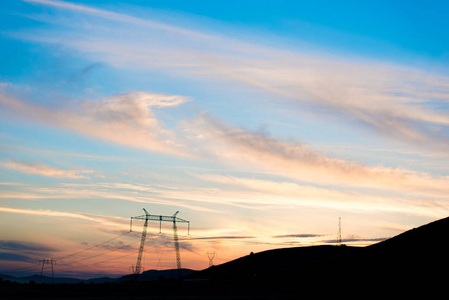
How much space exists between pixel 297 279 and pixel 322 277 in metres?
13.5

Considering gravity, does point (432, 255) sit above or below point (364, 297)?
above

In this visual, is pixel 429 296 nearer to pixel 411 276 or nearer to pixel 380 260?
pixel 411 276

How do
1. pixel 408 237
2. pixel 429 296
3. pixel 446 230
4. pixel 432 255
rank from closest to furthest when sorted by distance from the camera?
pixel 429 296 → pixel 432 255 → pixel 446 230 → pixel 408 237

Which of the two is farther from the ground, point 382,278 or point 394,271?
point 394,271

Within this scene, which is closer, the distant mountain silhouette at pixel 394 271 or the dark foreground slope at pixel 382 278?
the dark foreground slope at pixel 382 278

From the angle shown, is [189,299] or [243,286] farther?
[243,286]

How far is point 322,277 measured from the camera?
4756 inches

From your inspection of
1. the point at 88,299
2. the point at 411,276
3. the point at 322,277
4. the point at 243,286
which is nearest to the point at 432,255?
the point at 411,276

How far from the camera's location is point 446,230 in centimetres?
10569

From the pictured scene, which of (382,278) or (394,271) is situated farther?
(394,271)

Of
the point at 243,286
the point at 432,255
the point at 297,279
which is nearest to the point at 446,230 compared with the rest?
the point at 432,255

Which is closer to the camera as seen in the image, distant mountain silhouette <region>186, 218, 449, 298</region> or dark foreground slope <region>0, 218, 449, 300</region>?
dark foreground slope <region>0, 218, 449, 300</region>

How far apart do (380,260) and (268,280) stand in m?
41.9

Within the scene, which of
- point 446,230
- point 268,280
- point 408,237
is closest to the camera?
point 446,230
